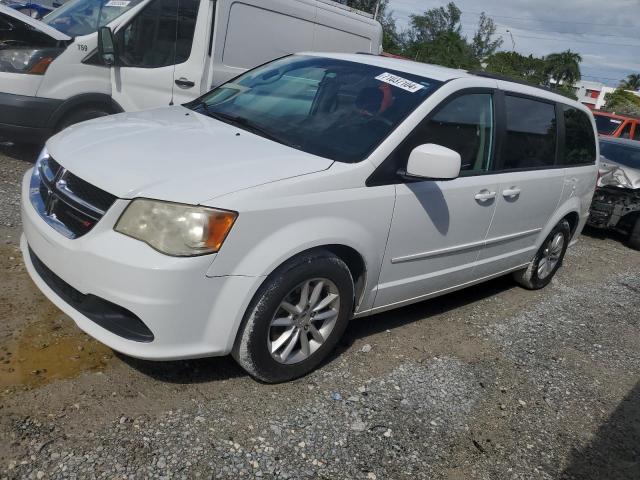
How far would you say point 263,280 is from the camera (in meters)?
2.75

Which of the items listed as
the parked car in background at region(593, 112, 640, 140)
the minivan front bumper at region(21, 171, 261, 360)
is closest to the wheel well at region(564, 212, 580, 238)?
the minivan front bumper at region(21, 171, 261, 360)

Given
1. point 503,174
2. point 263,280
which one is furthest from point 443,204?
point 263,280

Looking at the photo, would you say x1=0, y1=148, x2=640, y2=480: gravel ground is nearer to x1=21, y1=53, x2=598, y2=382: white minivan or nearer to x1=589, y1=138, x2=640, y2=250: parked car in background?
x1=21, y1=53, x2=598, y2=382: white minivan

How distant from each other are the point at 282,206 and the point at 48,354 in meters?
1.46

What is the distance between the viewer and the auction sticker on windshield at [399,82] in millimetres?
3603

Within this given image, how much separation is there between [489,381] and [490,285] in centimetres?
200

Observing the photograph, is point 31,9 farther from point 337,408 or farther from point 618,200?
point 337,408

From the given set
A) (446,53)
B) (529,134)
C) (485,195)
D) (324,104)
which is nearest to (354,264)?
(324,104)

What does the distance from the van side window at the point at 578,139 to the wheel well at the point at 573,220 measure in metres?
0.48

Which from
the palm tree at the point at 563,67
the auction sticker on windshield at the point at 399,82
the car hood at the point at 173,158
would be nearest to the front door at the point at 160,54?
the car hood at the point at 173,158

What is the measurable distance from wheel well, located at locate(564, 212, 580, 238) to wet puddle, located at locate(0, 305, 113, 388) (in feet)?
13.6

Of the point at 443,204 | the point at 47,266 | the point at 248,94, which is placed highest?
the point at 248,94

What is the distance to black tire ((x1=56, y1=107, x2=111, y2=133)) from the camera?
621 cm

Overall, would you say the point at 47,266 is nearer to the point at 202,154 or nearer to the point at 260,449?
the point at 202,154
